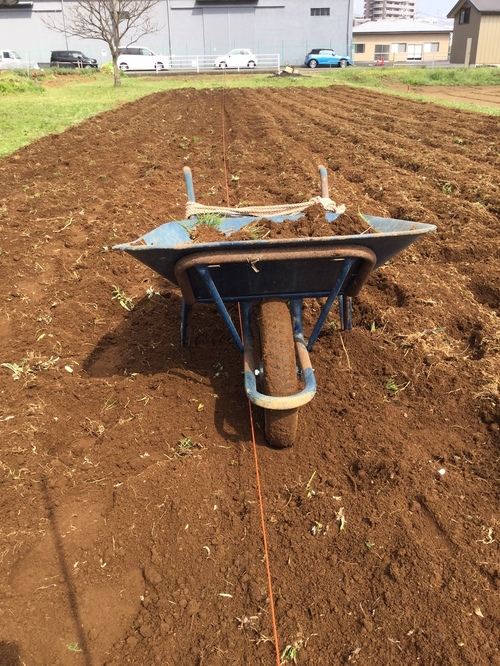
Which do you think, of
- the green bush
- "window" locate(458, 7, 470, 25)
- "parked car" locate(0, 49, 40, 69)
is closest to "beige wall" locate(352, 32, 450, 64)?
"window" locate(458, 7, 470, 25)

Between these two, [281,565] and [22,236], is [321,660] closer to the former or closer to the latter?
[281,565]

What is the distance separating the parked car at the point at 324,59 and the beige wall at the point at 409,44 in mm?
17403

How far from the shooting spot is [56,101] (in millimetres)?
20719

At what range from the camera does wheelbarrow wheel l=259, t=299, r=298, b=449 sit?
281cm

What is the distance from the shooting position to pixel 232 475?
2.86 meters

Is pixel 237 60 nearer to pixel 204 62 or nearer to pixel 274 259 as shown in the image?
pixel 204 62

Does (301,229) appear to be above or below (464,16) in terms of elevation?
below

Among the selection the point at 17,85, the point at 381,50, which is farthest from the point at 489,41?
the point at 17,85

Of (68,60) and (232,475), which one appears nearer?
(232,475)

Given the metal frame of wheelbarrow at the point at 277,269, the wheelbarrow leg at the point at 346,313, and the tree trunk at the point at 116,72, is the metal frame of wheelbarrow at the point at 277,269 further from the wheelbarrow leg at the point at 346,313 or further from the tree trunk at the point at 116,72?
the tree trunk at the point at 116,72

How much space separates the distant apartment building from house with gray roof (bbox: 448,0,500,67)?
490 feet

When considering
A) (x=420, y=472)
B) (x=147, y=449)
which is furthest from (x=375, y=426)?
(x=147, y=449)

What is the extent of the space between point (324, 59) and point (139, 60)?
15535 millimetres

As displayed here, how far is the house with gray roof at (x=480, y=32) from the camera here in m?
41.4
